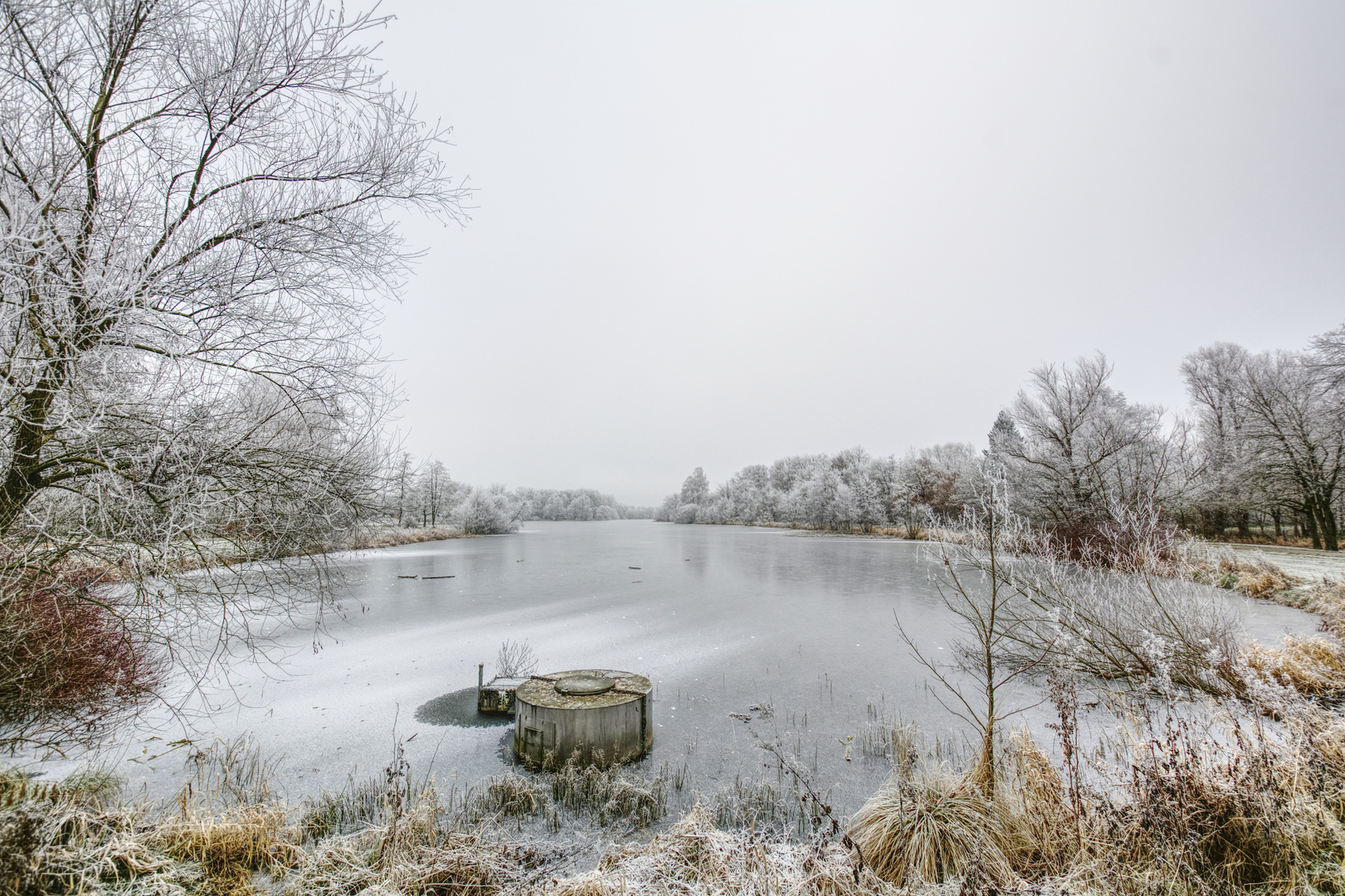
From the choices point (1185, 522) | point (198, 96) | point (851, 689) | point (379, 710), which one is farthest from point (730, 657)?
point (1185, 522)

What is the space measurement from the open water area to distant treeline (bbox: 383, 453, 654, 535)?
102 inches

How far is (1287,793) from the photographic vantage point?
3.22 metres

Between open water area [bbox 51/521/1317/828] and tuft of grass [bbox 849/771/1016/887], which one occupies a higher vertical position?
tuft of grass [bbox 849/771/1016/887]

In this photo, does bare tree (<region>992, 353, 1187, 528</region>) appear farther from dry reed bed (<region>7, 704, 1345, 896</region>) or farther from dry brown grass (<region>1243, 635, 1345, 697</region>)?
dry reed bed (<region>7, 704, 1345, 896</region>)

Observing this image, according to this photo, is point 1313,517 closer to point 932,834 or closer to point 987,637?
point 987,637

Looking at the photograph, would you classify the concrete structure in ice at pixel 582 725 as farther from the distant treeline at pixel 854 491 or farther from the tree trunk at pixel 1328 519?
the distant treeline at pixel 854 491

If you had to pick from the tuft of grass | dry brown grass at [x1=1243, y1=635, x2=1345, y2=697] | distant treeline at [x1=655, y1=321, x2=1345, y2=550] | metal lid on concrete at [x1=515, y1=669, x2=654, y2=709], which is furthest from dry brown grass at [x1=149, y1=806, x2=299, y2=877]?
distant treeline at [x1=655, y1=321, x2=1345, y2=550]

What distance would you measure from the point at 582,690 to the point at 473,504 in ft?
160

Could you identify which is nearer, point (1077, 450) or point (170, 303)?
point (170, 303)

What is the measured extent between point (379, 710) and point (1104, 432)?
25.1m

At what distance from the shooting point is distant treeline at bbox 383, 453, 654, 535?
5.29 meters

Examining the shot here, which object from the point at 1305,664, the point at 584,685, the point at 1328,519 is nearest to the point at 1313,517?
the point at 1328,519

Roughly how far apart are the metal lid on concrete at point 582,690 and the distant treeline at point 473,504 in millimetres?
2419

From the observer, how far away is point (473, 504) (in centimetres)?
5103
